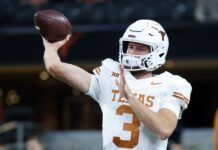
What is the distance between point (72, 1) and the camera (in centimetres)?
1098

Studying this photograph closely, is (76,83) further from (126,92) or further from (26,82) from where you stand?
(26,82)

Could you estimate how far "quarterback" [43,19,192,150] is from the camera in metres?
3.79

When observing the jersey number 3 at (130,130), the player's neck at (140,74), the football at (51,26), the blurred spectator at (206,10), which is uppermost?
the football at (51,26)

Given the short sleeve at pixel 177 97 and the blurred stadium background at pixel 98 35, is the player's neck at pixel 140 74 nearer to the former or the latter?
the short sleeve at pixel 177 97

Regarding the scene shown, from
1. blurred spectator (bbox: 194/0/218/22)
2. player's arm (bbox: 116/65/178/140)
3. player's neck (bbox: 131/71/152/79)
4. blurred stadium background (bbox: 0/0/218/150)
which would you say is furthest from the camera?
blurred spectator (bbox: 194/0/218/22)

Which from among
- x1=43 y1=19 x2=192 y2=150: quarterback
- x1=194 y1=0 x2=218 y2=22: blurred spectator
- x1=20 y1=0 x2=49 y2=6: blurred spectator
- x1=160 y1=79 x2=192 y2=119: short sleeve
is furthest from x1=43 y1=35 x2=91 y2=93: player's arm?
x1=20 y1=0 x2=49 y2=6: blurred spectator

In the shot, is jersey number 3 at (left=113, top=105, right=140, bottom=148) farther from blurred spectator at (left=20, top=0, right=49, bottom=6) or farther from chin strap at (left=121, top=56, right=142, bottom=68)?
blurred spectator at (left=20, top=0, right=49, bottom=6)

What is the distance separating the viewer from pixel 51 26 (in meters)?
3.89

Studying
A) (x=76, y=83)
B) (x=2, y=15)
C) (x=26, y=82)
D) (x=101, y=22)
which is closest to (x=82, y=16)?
(x=101, y=22)

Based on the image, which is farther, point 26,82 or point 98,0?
point 26,82

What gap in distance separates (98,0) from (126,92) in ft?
24.4

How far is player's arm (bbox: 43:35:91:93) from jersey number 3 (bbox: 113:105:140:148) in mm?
245

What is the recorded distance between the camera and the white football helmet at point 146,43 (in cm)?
383

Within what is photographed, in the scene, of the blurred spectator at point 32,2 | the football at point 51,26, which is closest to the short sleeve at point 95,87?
the football at point 51,26
